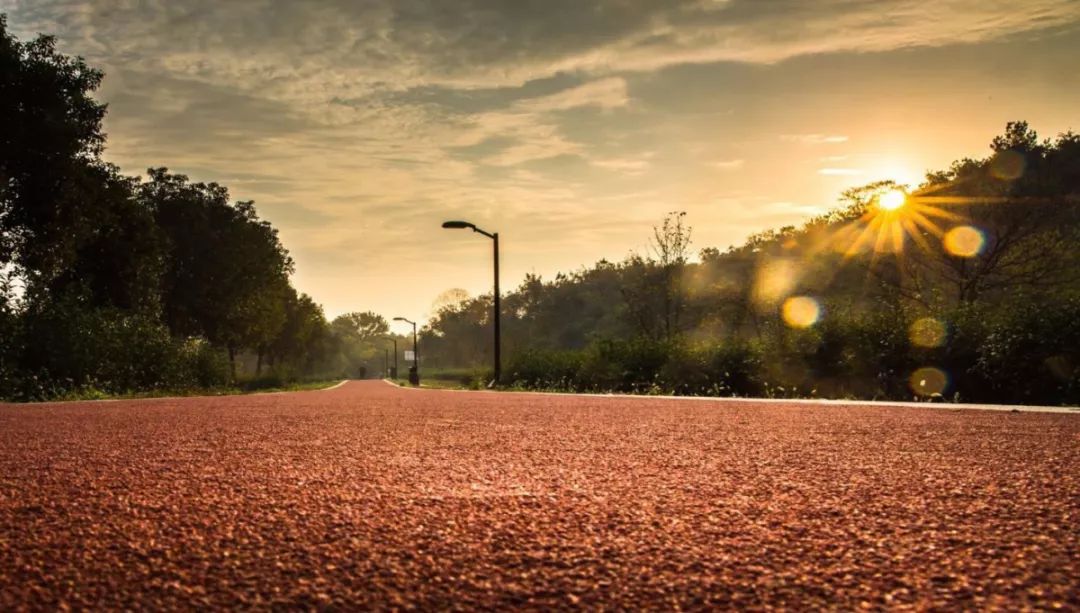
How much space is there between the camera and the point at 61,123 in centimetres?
2120

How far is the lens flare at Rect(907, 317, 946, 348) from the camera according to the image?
12836 mm

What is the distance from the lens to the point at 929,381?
495 inches

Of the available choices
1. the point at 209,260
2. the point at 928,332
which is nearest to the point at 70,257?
the point at 209,260

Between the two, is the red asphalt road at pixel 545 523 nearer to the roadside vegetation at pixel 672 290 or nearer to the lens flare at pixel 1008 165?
the roadside vegetation at pixel 672 290

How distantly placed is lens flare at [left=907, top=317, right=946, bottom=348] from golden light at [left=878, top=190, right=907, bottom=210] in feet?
75.8

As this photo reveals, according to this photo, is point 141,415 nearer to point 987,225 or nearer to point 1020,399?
point 1020,399

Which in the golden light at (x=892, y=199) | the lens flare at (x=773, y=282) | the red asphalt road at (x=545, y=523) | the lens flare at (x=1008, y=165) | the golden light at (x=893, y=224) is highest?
the lens flare at (x=1008, y=165)

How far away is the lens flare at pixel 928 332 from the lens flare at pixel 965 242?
18.7m

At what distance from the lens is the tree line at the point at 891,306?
38.6 ft

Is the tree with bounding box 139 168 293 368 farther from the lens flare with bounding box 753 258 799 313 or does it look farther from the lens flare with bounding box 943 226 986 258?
the lens flare with bounding box 943 226 986 258

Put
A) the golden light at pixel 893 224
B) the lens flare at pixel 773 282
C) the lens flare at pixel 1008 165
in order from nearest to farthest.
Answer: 1. the lens flare at pixel 1008 165
2. the golden light at pixel 893 224
3. the lens flare at pixel 773 282

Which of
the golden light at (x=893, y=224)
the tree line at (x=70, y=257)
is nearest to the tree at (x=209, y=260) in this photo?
the tree line at (x=70, y=257)

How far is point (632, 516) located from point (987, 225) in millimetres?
31853

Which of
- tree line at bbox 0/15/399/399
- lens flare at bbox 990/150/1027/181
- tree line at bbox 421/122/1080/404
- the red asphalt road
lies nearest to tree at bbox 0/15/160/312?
tree line at bbox 0/15/399/399
